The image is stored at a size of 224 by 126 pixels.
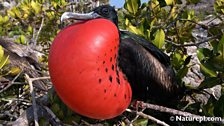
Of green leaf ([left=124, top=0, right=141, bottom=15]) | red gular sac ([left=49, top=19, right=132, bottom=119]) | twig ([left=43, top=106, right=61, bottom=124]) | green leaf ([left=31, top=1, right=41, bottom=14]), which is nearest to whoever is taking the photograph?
red gular sac ([left=49, top=19, right=132, bottom=119])

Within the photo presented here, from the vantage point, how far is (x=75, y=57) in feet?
3.96

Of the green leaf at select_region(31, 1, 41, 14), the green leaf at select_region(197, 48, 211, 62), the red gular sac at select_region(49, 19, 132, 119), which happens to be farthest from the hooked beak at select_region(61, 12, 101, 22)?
the green leaf at select_region(31, 1, 41, 14)

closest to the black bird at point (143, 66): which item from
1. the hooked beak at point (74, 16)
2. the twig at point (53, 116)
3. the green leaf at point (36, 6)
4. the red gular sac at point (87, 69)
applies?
the hooked beak at point (74, 16)

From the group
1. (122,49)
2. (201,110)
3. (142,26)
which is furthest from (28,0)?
(201,110)

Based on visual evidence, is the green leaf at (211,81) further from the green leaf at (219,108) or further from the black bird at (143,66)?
the black bird at (143,66)

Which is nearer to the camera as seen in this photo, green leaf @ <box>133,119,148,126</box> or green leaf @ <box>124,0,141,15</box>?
green leaf @ <box>133,119,148,126</box>

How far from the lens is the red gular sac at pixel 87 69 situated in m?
1.21

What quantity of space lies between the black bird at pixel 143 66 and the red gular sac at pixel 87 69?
0.21 meters

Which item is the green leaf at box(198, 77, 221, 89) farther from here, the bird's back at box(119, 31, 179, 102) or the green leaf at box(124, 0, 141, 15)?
the green leaf at box(124, 0, 141, 15)

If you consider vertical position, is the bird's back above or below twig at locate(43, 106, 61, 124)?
above

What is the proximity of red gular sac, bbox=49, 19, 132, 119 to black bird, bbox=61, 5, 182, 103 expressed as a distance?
209 mm

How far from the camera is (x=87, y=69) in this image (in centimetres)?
121

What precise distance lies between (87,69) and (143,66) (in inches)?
19.1

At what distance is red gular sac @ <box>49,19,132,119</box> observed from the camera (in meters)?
1.21
